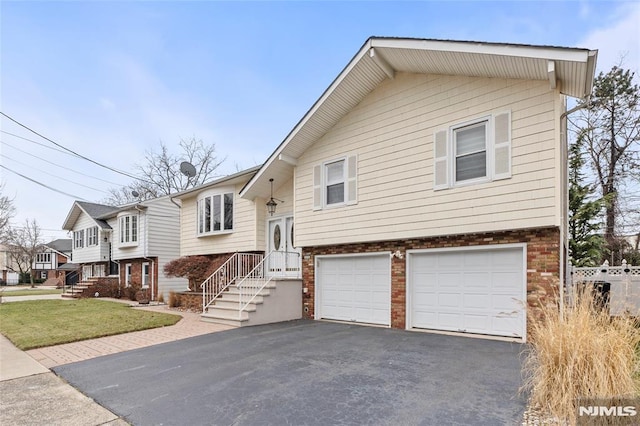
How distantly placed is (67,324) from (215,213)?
20.5ft

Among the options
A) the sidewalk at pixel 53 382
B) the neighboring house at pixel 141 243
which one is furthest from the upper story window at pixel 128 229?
the sidewalk at pixel 53 382

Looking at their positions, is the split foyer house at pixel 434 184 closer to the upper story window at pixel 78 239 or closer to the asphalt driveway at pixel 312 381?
the asphalt driveway at pixel 312 381

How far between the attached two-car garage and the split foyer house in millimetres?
29

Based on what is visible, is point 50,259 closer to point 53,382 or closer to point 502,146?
point 53,382

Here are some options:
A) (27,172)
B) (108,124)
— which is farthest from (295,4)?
(27,172)

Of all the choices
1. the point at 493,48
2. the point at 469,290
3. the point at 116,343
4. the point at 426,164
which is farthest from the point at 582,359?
the point at 116,343

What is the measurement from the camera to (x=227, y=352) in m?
6.95

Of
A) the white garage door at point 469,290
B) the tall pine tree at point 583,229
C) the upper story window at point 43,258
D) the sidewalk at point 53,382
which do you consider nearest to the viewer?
the sidewalk at point 53,382

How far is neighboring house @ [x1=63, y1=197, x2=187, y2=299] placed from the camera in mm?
18750

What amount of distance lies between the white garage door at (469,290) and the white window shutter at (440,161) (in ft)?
5.40

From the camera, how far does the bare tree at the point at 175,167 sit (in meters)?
30.9

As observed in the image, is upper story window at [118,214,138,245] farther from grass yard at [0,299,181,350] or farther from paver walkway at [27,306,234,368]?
paver walkway at [27,306,234,368]

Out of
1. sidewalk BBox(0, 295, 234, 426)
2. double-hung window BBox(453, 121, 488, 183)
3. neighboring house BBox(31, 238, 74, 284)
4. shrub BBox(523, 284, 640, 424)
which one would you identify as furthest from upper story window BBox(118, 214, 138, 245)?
Answer: neighboring house BBox(31, 238, 74, 284)

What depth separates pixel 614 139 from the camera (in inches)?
773
